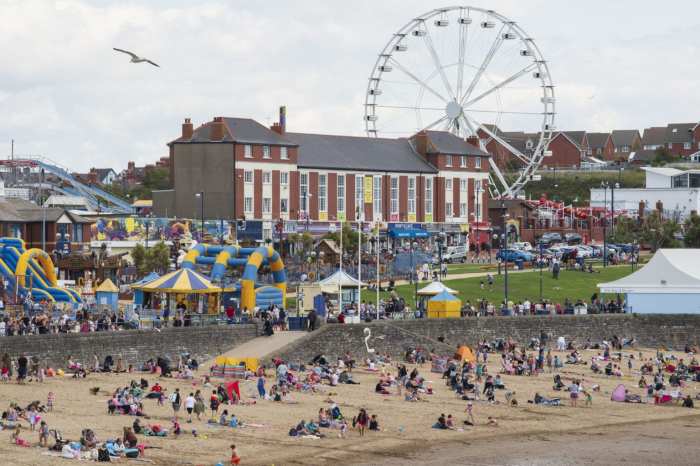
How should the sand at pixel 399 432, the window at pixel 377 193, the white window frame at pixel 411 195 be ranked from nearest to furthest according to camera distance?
the sand at pixel 399 432
the window at pixel 377 193
the white window frame at pixel 411 195

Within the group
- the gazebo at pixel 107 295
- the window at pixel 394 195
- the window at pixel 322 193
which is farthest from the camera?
the window at pixel 394 195

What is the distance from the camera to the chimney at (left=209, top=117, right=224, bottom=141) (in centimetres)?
8631

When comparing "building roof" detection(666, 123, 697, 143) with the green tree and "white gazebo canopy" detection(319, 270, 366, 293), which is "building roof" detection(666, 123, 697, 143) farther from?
"white gazebo canopy" detection(319, 270, 366, 293)

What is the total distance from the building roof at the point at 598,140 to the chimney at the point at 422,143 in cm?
6282

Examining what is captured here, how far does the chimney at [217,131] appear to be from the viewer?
8631 cm

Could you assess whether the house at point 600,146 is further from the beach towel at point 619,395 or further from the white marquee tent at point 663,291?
the beach towel at point 619,395

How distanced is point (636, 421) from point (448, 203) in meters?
55.8

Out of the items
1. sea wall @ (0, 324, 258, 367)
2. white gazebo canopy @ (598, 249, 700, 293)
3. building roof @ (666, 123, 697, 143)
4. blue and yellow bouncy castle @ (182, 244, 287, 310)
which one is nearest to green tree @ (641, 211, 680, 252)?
white gazebo canopy @ (598, 249, 700, 293)

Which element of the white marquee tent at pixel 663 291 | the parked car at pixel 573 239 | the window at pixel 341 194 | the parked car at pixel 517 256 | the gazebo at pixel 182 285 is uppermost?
the window at pixel 341 194

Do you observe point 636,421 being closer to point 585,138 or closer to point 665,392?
point 665,392

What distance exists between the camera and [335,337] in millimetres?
51219

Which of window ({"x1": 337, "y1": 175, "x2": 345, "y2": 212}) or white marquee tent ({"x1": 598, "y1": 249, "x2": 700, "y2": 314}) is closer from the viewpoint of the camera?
white marquee tent ({"x1": 598, "y1": 249, "x2": 700, "y2": 314})

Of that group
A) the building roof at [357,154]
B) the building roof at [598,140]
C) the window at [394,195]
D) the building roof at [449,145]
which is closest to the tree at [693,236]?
the building roof at [449,145]

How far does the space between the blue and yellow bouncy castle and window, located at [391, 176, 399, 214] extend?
36388 mm
